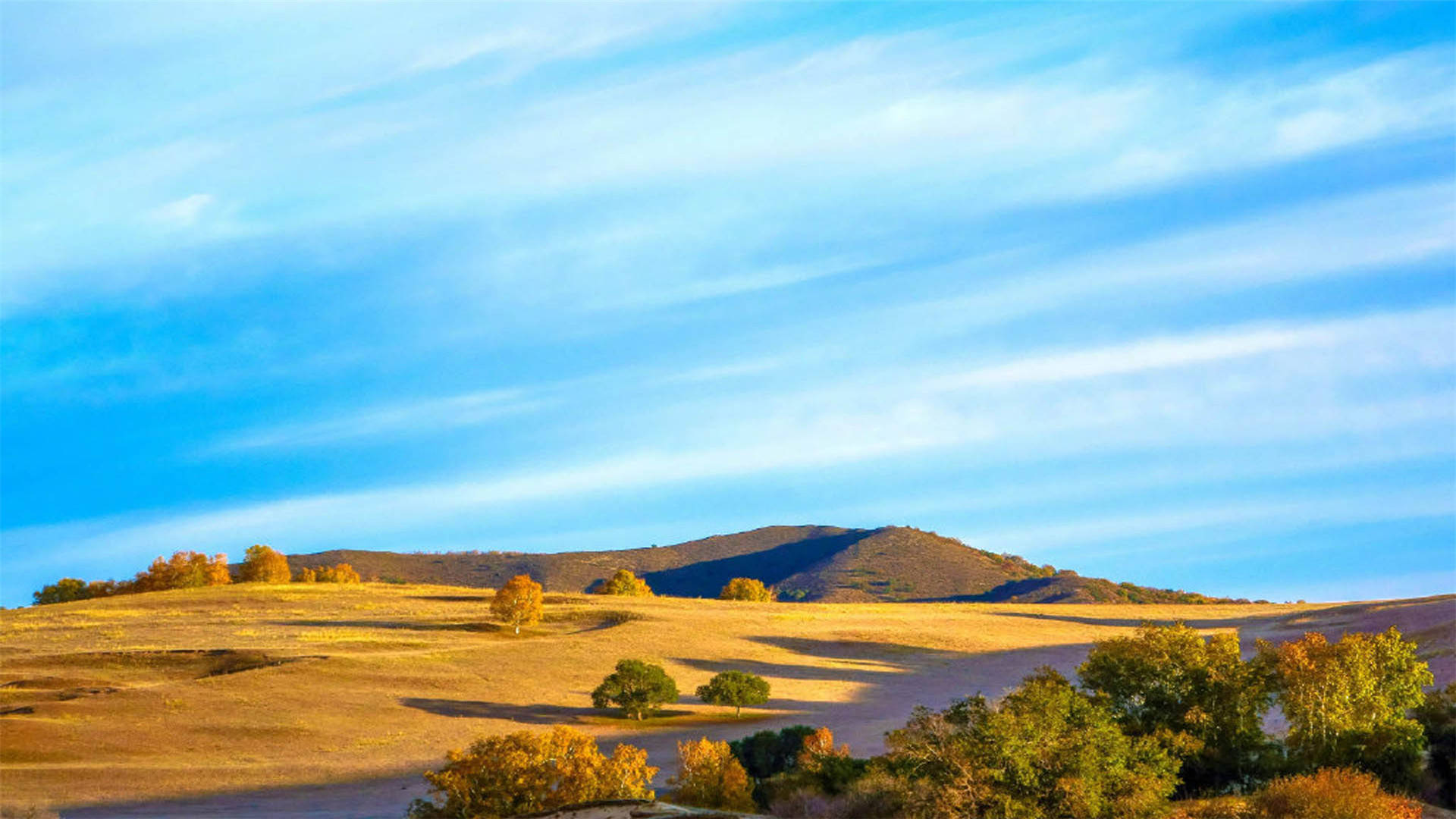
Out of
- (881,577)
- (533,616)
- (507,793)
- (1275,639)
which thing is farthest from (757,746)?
(881,577)

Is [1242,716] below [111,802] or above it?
above

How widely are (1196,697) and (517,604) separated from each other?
46.1m

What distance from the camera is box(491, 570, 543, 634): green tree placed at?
6906 cm

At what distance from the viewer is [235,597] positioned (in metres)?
84.5

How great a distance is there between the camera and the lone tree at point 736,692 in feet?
162

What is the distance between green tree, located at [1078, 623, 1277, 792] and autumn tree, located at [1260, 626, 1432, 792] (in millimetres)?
645

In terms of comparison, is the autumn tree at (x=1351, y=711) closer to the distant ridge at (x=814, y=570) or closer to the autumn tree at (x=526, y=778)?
the autumn tree at (x=526, y=778)

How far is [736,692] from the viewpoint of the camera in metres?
49.3

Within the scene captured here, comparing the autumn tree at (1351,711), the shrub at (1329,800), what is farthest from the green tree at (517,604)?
the shrub at (1329,800)

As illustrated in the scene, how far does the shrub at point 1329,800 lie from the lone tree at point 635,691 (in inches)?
1063

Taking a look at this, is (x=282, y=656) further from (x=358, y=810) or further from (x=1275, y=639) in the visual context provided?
(x=1275, y=639)

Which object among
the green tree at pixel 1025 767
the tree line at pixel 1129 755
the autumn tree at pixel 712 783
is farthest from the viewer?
the autumn tree at pixel 712 783

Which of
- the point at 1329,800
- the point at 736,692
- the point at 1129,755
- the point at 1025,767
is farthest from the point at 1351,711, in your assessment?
the point at 736,692

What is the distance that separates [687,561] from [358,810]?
527ft
